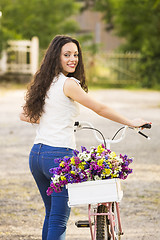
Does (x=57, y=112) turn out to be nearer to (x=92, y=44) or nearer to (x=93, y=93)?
(x=93, y=93)

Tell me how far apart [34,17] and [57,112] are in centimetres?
2564

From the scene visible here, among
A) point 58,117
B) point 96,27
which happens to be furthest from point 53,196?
point 96,27

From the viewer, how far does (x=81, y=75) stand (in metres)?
3.81

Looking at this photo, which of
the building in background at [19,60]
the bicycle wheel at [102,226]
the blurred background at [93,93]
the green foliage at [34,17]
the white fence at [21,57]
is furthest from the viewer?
the green foliage at [34,17]

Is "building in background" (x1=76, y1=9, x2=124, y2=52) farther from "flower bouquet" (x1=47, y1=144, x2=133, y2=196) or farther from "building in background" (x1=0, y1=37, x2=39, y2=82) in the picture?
"flower bouquet" (x1=47, y1=144, x2=133, y2=196)

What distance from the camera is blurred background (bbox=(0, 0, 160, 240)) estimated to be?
5.57m

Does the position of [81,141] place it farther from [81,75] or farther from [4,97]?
[4,97]

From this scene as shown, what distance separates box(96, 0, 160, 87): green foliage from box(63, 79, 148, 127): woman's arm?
21.5 metres

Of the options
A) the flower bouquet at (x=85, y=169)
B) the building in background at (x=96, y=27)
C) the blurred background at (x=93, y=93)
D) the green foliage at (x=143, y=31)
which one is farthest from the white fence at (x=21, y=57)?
the flower bouquet at (x=85, y=169)

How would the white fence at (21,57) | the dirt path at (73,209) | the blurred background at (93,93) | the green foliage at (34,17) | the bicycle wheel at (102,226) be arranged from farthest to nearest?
the green foliage at (34,17), the white fence at (21,57), the blurred background at (93,93), the dirt path at (73,209), the bicycle wheel at (102,226)

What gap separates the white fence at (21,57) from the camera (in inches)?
1017

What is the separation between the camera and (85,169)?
11.0 ft

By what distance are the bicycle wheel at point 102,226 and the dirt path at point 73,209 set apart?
132cm

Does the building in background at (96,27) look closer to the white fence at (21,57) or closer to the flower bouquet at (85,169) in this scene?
the white fence at (21,57)
